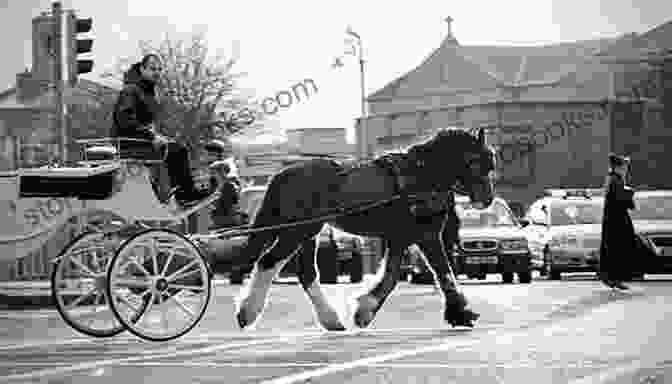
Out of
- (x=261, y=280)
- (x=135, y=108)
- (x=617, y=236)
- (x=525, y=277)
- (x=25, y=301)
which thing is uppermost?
(x=135, y=108)

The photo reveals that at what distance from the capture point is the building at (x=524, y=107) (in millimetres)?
89250

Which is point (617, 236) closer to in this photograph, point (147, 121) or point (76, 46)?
point (76, 46)

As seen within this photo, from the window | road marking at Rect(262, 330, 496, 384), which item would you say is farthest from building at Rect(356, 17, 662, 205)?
road marking at Rect(262, 330, 496, 384)

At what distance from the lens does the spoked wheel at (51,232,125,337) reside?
12961mm

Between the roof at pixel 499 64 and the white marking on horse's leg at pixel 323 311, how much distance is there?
79866mm

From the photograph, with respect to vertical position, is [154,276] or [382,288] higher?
[154,276]

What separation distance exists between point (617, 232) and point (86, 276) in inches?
461

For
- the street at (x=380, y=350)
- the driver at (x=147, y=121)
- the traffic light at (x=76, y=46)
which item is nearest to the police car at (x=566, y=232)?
the traffic light at (x=76, y=46)

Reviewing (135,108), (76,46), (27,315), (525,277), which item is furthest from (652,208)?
(135,108)

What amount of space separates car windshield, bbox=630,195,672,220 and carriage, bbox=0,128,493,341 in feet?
57.5

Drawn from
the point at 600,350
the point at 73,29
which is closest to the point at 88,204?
the point at 600,350

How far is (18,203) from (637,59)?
3162 inches

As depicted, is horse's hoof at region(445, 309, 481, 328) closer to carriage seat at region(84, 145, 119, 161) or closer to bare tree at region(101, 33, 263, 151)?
carriage seat at region(84, 145, 119, 161)

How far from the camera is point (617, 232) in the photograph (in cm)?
2327
